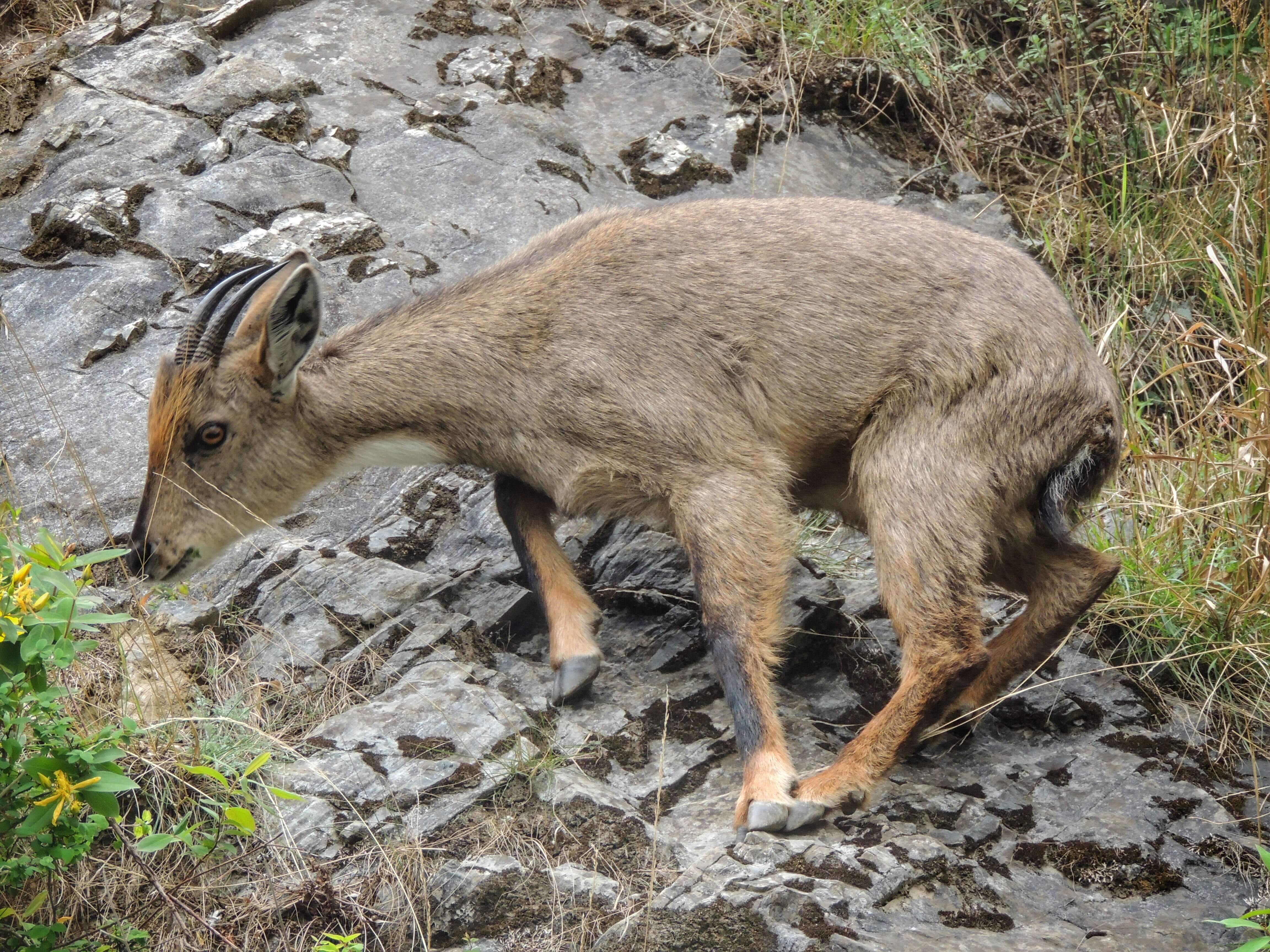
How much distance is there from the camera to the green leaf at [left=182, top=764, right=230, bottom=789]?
358cm

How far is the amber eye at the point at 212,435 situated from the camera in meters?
5.32

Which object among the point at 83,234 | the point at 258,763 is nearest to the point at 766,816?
the point at 258,763

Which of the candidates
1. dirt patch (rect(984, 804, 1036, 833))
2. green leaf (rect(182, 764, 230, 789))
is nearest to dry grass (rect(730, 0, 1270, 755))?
dirt patch (rect(984, 804, 1036, 833))

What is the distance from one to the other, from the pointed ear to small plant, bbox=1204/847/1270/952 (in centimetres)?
403

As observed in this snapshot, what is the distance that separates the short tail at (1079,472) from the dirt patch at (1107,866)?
1266 millimetres

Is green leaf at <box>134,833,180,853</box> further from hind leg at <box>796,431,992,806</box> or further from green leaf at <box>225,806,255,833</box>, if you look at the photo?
hind leg at <box>796,431,992,806</box>

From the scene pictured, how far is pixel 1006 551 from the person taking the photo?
5.16 m

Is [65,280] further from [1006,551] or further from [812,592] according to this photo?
[1006,551]

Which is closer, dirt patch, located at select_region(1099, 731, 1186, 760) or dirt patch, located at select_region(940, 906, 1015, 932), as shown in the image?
dirt patch, located at select_region(940, 906, 1015, 932)

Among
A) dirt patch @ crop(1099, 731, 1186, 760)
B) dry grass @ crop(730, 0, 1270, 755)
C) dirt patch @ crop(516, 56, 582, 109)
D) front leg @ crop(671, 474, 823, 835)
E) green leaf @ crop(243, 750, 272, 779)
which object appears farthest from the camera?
dirt patch @ crop(516, 56, 582, 109)

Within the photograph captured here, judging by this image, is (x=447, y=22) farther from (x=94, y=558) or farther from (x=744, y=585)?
(x=94, y=558)

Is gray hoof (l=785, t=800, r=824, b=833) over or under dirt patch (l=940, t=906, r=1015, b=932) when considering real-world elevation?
over

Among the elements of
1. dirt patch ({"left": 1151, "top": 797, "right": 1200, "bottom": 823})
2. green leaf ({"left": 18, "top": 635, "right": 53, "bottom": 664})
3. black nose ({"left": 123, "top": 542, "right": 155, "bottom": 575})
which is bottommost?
dirt patch ({"left": 1151, "top": 797, "right": 1200, "bottom": 823})

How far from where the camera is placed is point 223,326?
17.2 ft
